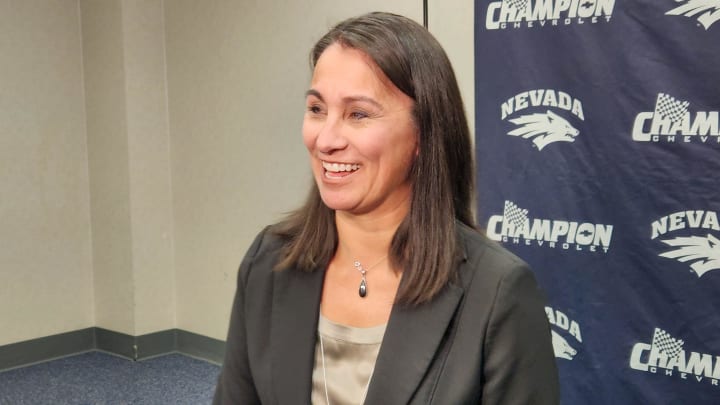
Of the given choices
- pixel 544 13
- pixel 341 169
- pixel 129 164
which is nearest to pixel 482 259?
pixel 341 169

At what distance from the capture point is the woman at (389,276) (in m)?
1.19

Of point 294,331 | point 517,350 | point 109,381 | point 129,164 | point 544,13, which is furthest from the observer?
point 129,164

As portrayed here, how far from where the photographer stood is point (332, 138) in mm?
1206

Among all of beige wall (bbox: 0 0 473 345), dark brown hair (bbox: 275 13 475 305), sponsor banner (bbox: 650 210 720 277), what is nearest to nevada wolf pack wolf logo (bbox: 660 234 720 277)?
sponsor banner (bbox: 650 210 720 277)

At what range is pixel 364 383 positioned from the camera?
49.6 inches

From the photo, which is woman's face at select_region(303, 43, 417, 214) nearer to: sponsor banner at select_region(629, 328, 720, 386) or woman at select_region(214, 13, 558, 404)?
woman at select_region(214, 13, 558, 404)

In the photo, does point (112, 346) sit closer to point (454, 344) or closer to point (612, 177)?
point (612, 177)

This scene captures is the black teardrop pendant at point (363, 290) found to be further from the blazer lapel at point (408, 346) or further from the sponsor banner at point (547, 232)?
the sponsor banner at point (547, 232)

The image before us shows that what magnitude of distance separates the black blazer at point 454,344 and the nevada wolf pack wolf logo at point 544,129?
168 centimetres

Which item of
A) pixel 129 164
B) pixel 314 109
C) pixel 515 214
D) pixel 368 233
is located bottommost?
pixel 515 214

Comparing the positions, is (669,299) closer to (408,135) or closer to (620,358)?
(620,358)

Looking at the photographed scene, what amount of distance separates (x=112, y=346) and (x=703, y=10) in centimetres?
363

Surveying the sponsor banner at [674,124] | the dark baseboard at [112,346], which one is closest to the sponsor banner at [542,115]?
the sponsor banner at [674,124]

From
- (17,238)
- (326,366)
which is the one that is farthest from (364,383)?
(17,238)
